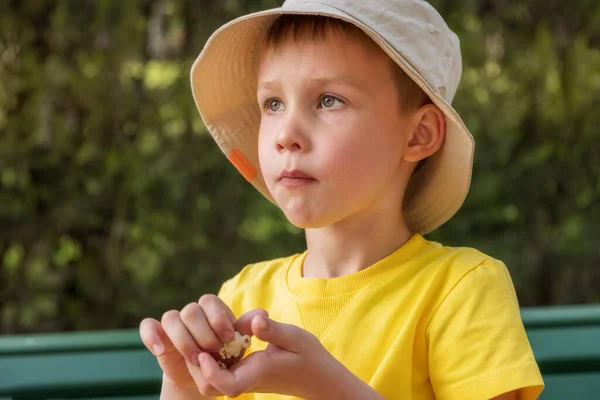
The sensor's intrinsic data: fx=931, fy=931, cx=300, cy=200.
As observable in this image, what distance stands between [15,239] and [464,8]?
1973 mm

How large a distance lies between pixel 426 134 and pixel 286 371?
1.89 feet

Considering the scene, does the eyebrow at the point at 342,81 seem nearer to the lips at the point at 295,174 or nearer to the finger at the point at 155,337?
the lips at the point at 295,174

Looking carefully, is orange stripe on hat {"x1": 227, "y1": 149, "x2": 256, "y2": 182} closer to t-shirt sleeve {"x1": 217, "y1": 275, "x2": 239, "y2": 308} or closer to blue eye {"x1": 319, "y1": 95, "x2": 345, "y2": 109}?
t-shirt sleeve {"x1": 217, "y1": 275, "x2": 239, "y2": 308}

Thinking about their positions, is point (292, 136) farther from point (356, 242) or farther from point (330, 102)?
point (356, 242)

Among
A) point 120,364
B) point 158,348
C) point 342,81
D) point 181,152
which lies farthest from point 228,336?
point 181,152

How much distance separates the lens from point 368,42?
5.50 feet

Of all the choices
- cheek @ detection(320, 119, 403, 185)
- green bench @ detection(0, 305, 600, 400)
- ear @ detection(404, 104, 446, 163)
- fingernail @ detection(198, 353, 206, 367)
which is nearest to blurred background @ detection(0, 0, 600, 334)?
green bench @ detection(0, 305, 600, 400)

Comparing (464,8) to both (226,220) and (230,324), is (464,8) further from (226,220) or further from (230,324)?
(230,324)

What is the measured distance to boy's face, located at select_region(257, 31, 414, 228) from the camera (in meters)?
Result: 1.64

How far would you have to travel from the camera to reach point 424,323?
167cm

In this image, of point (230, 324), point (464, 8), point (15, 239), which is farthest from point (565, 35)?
point (230, 324)

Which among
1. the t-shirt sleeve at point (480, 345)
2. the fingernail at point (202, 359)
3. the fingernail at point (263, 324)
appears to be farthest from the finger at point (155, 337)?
the t-shirt sleeve at point (480, 345)

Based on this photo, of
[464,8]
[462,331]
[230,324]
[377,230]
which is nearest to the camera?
[230,324]

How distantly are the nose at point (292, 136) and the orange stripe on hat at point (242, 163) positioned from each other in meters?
0.40
